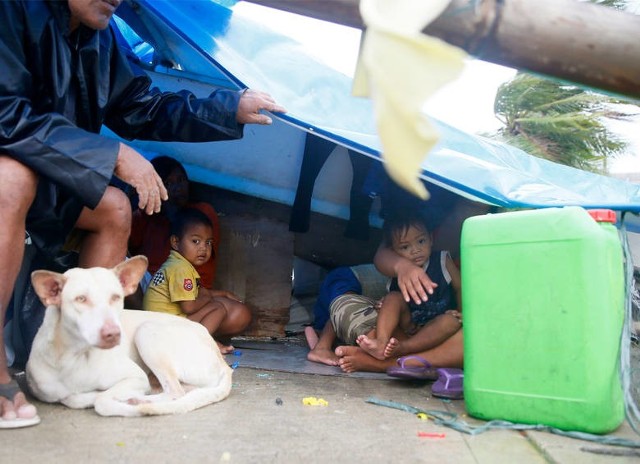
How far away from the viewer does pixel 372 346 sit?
2814 millimetres

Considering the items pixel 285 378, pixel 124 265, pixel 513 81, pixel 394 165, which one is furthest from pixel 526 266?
pixel 513 81

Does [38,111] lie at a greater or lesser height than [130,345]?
greater

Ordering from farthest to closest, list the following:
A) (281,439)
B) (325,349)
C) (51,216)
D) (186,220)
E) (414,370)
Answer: (186,220), (325,349), (414,370), (51,216), (281,439)

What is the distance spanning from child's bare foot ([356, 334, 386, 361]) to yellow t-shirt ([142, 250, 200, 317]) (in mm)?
969

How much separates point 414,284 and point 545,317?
0.80 meters

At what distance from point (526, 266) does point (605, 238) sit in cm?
25

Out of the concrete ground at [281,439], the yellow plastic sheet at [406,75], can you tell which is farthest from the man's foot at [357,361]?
the yellow plastic sheet at [406,75]

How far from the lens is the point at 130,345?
2.33 m

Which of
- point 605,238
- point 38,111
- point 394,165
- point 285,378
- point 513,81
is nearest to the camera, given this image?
point 394,165

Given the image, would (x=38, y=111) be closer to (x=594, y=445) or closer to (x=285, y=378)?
(x=285, y=378)

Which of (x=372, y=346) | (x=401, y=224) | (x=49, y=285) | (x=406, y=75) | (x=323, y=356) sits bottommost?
(x=323, y=356)

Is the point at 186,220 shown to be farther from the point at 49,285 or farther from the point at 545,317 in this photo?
the point at 545,317

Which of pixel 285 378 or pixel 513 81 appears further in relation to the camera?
pixel 513 81

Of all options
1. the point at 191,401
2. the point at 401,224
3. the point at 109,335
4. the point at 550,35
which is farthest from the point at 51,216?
the point at 550,35
